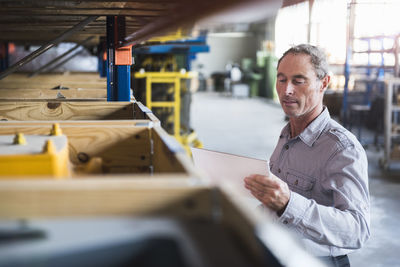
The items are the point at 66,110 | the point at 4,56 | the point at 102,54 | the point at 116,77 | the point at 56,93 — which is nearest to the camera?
the point at 66,110

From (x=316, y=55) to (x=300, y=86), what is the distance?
0.51 feet

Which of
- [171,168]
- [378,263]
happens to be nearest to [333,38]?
[378,263]

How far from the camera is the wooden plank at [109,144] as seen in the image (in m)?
1.63

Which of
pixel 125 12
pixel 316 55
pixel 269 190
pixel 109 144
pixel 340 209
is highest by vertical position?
pixel 125 12

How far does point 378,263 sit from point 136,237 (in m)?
3.54

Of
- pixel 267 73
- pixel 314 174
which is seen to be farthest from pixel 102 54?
pixel 267 73

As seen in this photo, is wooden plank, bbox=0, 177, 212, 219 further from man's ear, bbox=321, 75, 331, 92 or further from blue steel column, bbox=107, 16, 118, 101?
blue steel column, bbox=107, 16, 118, 101

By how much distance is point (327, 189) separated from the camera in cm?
194

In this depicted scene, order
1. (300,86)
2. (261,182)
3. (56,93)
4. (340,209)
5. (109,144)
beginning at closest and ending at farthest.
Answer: (261,182) < (109,144) < (340,209) < (300,86) < (56,93)

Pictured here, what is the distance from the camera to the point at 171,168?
4.05 ft

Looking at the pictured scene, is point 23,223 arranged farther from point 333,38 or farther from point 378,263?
point 333,38

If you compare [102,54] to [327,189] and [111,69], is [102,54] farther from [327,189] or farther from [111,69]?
[327,189]

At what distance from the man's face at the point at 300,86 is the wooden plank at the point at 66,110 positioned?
92cm

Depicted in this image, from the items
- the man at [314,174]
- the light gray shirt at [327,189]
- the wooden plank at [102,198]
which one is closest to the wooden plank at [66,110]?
the man at [314,174]
